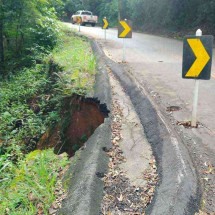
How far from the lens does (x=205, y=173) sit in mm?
3428

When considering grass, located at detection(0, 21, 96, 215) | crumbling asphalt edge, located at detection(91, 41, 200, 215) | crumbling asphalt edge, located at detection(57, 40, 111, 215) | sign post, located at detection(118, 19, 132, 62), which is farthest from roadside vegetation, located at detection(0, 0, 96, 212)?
sign post, located at detection(118, 19, 132, 62)

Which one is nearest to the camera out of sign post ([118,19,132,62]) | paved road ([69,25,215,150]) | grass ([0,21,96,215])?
grass ([0,21,96,215])

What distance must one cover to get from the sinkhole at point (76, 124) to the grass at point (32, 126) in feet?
0.84

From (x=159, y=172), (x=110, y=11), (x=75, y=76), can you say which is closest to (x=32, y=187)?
(x=159, y=172)

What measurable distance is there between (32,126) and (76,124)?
1.61 meters

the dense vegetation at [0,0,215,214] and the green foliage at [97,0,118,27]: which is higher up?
the green foliage at [97,0,118,27]

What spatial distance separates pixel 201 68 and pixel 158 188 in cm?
201

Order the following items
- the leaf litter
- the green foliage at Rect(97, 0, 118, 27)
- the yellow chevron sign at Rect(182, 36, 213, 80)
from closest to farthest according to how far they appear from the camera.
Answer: the leaf litter, the yellow chevron sign at Rect(182, 36, 213, 80), the green foliage at Rect(97, 0, 118, 27)

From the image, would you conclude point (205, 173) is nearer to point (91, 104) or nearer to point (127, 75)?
point (91, 104)

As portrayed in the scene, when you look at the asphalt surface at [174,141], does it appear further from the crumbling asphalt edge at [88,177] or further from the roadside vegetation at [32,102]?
the roadside vegetation at [32,102]

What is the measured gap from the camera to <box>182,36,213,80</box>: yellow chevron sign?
13.8 feet

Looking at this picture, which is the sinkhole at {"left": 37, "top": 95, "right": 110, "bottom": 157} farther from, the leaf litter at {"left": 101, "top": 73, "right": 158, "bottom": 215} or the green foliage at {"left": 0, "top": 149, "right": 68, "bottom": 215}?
the leaf litter at {"left": 101, "top": 73, "right": 158, "bottom": 215}

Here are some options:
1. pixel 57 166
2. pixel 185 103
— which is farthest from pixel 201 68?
pixel 57 166

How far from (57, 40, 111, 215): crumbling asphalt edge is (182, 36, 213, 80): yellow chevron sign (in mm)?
1475
